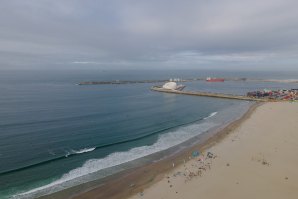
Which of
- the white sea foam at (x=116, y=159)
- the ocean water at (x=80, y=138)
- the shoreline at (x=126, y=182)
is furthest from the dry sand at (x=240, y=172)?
the ocean water at (x=80, y=138)

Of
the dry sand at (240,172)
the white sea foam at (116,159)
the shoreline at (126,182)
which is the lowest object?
the shoreline at (126,182)

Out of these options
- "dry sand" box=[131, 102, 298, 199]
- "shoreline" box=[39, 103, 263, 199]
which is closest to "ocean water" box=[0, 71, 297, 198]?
"shoreline" box=[39, 103, 263, 199]

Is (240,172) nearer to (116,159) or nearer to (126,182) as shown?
(126,182)

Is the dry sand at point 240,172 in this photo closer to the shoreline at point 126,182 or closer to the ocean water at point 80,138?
the shoreline at point 126,182

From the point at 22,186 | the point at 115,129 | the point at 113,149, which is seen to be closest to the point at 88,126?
the point at 115,129

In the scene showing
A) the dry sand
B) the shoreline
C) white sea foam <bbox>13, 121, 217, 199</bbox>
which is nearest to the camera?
the dry sand

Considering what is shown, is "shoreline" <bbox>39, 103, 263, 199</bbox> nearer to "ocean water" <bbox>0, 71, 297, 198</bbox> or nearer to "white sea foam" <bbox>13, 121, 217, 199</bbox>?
"ocean water" <bbox>0, 71, 297, 198</bbox>
